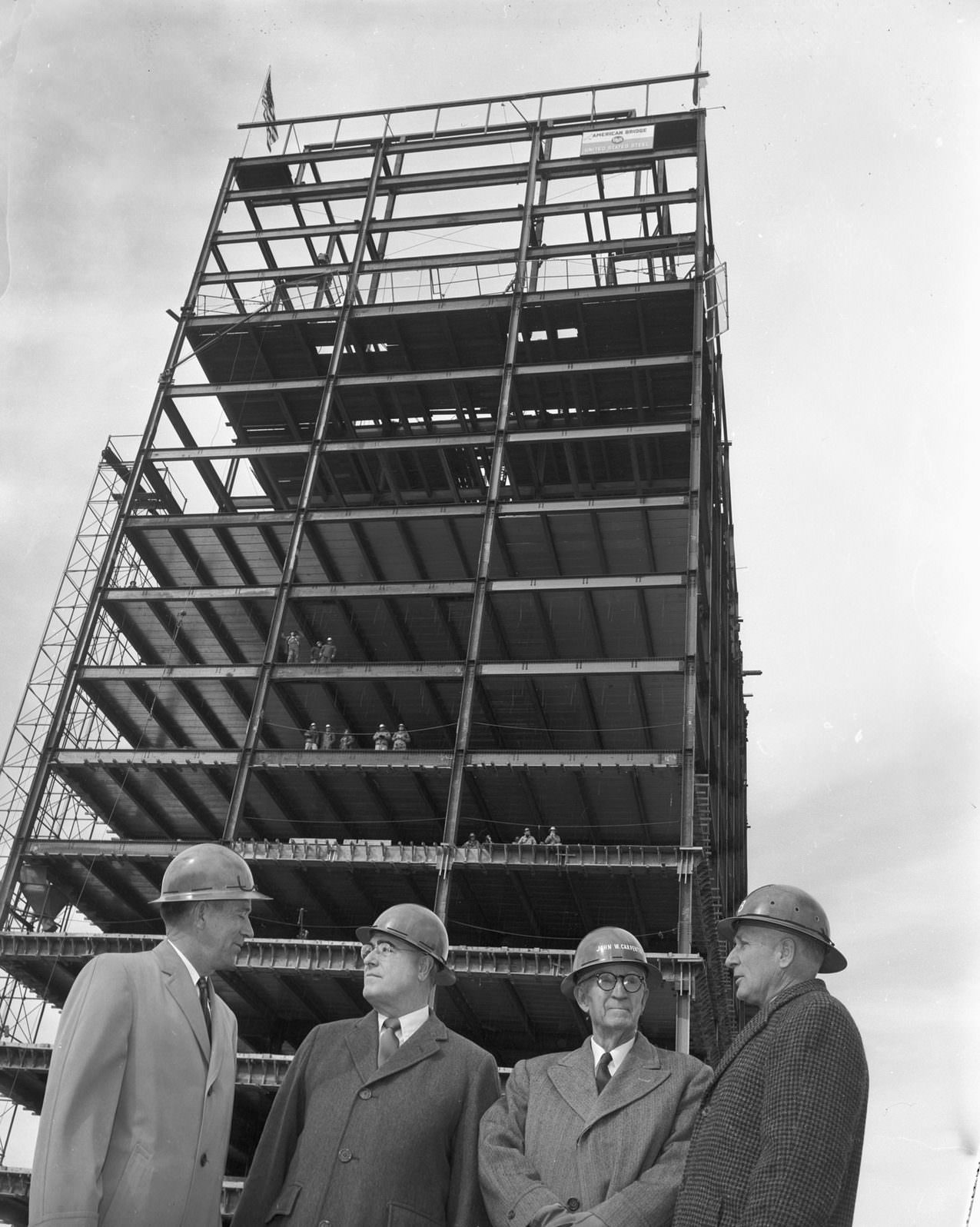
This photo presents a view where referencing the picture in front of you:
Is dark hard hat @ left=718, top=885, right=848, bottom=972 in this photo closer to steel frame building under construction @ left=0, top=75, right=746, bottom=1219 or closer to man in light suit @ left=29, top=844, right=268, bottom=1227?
man in light suit @ left=29, top=844, right=268, bottom=1227

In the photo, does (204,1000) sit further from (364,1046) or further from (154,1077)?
(364,1046)

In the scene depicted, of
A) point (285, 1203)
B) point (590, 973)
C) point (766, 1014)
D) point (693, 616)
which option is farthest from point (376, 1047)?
point (693, 616)

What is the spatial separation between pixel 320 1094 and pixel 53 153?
3275 centimetres

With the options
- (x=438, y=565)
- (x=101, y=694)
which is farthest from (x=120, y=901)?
(x=438, y=565)

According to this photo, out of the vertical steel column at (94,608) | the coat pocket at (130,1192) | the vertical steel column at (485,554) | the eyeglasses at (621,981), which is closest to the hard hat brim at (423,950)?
the eyeglasses at (621,981)

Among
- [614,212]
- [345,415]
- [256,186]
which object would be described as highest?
[256,186]

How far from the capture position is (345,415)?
39688mm

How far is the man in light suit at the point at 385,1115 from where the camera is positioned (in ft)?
15.8

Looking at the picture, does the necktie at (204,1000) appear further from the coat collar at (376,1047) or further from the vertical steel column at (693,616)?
the vertical steel column at (693,616)

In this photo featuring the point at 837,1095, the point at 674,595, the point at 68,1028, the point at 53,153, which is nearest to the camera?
the point at 837,1095

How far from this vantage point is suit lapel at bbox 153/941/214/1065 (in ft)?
15.6

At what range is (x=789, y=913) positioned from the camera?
15.4 ft

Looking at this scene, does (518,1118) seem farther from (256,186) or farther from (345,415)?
(256,186)

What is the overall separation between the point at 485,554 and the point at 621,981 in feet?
96.6
